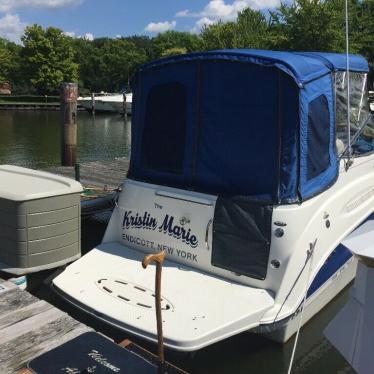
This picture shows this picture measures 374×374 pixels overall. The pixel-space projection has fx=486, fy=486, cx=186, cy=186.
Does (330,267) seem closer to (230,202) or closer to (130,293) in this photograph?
(230,202)

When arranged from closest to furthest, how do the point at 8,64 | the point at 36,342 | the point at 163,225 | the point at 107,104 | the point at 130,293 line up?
the point at 36,342 → the point at 130,293 → the point at 163,225 → the point at 107,104 → the point at 8,64

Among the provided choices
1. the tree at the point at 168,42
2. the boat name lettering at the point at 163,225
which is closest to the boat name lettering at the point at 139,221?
the boat name lettering at the point at 163,225

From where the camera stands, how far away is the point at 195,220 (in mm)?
4551

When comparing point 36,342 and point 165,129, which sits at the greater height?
point 165,129

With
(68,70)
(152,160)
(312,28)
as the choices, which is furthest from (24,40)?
(152,160)

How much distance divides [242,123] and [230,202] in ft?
2.36

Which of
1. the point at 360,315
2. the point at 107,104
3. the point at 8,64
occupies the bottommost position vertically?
the point at 360,315

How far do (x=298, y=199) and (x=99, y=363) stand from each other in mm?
2134

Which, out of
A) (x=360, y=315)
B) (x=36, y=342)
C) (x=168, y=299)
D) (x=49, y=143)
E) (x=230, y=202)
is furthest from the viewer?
(x=49, y=143)

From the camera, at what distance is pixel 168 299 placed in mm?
3992

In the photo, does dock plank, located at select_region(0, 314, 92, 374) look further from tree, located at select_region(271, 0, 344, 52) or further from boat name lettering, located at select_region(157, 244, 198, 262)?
tree, located at select_region(271, 0, 344, 52)

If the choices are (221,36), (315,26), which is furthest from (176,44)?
(315,26)

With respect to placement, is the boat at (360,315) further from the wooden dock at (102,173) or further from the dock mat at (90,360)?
the wooden dock at (102,173)

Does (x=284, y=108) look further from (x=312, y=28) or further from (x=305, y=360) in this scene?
(x=312, y=28)
